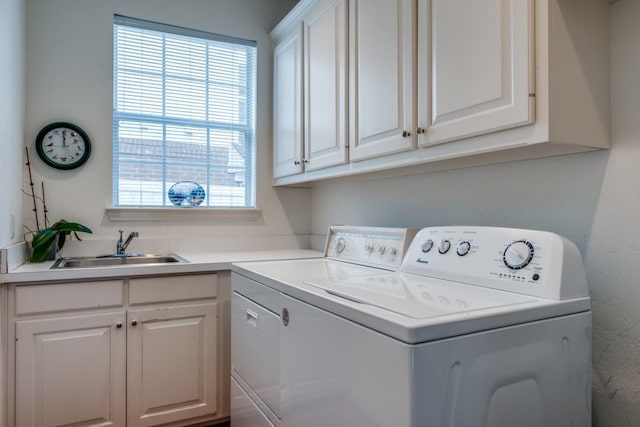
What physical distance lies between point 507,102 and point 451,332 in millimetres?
670

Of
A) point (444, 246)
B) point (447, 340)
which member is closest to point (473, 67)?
point (444, 246)

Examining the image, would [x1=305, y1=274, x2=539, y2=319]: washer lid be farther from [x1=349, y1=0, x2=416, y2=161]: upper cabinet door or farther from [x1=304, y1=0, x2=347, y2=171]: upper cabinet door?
[x1=304, y1=0, x2=347, y2=171]: upper cabinet door

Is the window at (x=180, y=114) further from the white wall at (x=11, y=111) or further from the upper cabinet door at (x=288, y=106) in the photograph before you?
the white wall at (x=11, y=111)

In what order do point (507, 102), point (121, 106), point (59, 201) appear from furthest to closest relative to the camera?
point (121, 106)
point (59, 201)
point (507, 102)

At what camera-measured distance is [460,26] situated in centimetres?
130

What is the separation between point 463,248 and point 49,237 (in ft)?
Result: 6.14

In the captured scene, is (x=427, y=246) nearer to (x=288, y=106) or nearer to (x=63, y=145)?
(x=288, y=106)

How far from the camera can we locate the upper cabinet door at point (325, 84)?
6.38 ft

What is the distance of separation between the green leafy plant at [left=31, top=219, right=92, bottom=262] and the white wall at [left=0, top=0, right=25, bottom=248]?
91mm

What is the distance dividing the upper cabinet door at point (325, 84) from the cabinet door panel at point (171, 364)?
967mm

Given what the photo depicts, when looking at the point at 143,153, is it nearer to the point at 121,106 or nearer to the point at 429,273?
the point at 121,106

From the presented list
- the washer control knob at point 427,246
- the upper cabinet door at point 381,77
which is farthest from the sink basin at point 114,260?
the washer control knob at point 427,246

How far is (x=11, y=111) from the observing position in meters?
1.89

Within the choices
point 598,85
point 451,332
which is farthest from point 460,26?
point 451,332
